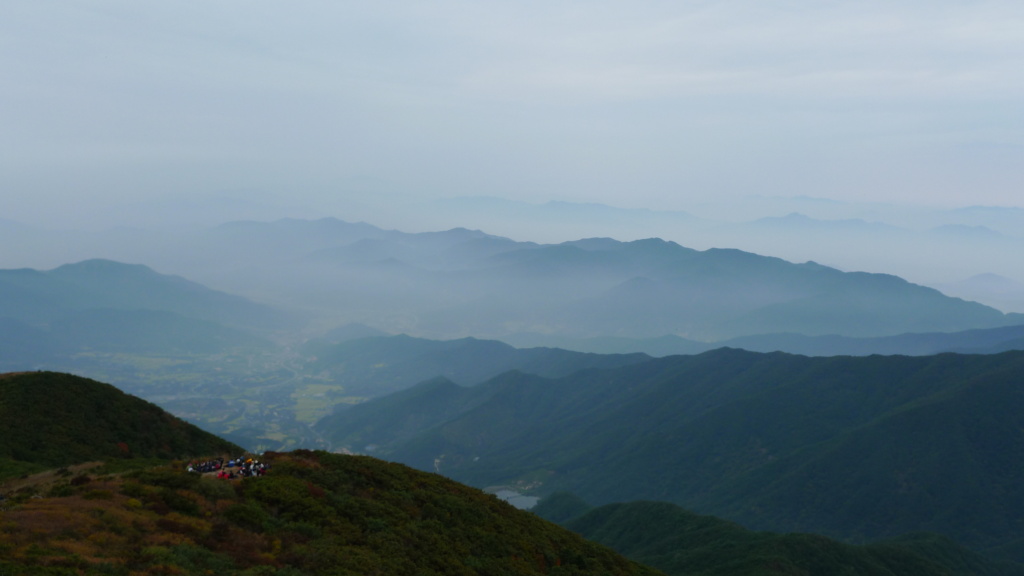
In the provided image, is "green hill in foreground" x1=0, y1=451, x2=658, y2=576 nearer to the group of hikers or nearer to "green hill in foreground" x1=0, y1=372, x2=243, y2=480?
the group of hikers

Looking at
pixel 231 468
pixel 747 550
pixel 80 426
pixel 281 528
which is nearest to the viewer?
pixel 281 528

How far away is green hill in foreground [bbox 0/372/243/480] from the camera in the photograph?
61.1 m

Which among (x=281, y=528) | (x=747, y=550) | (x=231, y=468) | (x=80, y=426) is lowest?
(x=747, y=550)

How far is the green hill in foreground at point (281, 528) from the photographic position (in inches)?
993

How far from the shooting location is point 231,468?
40.2m

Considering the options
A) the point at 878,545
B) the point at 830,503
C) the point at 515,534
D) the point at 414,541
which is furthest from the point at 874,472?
the point at 414,541

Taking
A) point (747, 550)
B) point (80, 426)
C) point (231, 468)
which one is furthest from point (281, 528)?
point (747, 550)

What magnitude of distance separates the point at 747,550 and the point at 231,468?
310ft

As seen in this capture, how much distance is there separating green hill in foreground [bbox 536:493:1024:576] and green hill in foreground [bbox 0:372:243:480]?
259 feet

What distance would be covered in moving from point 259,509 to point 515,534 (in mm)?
20905

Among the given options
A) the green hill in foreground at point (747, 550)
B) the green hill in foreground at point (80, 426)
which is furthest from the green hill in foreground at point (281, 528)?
the green hill in foreground at point (747, 550)

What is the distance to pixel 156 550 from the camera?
25875 millimetres

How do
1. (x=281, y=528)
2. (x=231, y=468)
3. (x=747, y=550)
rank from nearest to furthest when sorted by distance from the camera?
(x=281, y=528), (x=231, y=468), (x=747, y=550)

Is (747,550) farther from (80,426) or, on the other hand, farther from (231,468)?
(80,426)
